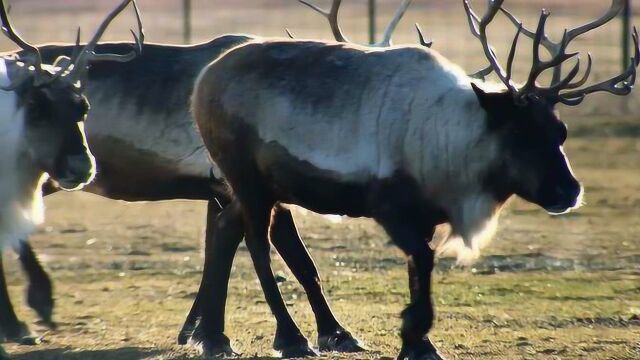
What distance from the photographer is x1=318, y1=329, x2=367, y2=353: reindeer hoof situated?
28.9 feet

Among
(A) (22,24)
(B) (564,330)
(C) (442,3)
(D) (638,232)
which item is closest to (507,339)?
(B) (564,330)

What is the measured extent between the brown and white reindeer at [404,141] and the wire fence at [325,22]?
13948 millimetres

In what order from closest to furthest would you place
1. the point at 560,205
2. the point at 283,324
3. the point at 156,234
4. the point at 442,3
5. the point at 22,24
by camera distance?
the point at 560,205 → the point at 283,324 → the point at 156,234 → the point at 22,24 → the point at 442,3

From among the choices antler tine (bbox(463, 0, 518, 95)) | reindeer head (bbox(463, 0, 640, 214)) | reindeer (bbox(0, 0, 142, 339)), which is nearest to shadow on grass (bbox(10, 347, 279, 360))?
reindeer (bbox(0, 0, 142, 339))

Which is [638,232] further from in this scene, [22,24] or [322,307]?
[22,24]

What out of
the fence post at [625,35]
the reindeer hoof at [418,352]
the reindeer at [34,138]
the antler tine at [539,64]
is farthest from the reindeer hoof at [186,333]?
the fence post at [625,35]

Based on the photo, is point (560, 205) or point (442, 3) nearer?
point (560, 205)

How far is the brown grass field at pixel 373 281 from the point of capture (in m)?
9.11

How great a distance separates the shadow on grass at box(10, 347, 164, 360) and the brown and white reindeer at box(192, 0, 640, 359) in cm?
75

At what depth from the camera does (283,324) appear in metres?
8.78

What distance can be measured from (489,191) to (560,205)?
35 cm

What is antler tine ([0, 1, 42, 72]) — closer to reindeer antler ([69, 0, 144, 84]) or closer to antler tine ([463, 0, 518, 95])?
reindeer antler ([69, 0, 144, 84])

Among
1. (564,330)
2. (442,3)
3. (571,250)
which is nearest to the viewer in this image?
(564,330)

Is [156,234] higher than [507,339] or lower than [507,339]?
lower
